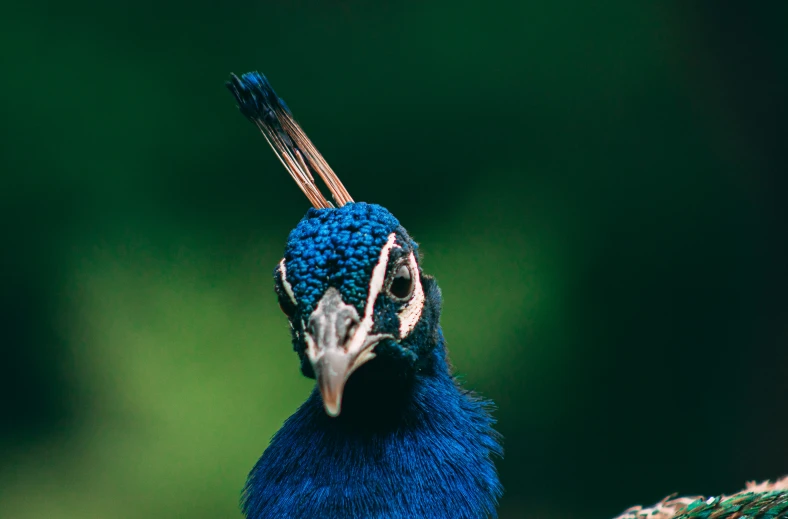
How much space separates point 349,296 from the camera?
2.95 ft

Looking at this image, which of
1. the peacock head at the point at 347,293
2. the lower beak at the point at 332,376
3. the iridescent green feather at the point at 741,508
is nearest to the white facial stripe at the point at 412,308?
the peacock head at the point at 347,293

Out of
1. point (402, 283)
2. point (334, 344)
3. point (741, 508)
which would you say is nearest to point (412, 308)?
point (402, 283)

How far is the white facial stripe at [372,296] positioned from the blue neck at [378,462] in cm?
12

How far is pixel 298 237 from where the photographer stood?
0.96 meters

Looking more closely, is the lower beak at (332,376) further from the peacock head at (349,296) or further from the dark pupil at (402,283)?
the dark pupil at (402,283)

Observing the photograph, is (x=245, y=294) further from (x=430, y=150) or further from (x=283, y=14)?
(x=283, y=14)

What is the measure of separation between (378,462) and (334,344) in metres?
0.27

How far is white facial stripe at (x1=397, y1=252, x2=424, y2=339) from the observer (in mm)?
971

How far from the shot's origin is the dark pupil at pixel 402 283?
0.96 meters

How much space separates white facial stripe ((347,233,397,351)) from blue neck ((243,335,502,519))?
119 mm

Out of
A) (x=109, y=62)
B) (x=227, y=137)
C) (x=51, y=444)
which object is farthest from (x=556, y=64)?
(x=51, y=444)

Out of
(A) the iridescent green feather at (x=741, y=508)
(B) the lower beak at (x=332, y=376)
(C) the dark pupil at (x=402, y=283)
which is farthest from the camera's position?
(A) the iridescent green feather at (x=741, y=508)

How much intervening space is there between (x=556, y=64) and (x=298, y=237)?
1.45 metres

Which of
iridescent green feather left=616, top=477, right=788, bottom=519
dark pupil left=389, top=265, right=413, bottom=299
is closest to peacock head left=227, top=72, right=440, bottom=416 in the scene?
dark pupil left=389, top=265, right=413, bottom=299
